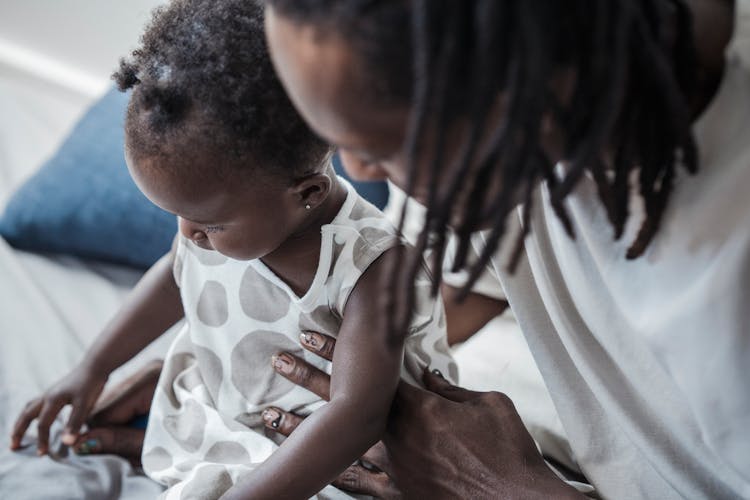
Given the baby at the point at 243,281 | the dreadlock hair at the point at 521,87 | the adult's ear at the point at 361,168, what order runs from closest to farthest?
the dreadlock hair at the point at 521,87
the adult's ear at the point at 361,168
the baby at the point at 243,281

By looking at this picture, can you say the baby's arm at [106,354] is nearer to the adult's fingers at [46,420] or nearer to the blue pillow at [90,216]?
the adult's fingers at [46,420]

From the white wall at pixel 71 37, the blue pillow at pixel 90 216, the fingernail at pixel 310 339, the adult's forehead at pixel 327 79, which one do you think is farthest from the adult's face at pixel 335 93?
the white wall at pixel 71 37

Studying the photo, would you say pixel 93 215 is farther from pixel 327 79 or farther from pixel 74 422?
pixel 327 79

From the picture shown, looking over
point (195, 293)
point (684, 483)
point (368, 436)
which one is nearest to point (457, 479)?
point (368, 436)

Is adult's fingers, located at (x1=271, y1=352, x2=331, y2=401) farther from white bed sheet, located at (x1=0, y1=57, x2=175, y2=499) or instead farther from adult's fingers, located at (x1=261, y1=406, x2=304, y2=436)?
white bed sheet, located at (x1=0, y1=57, x2=175, y2=499)

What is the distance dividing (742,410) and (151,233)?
2.96ft

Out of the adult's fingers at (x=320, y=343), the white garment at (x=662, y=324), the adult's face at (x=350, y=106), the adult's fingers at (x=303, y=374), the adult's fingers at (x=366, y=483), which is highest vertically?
the adult's face at (x=350, y=106)

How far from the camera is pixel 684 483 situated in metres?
0.69

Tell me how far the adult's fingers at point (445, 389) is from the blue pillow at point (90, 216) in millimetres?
544

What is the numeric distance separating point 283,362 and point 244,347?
2.3 inches

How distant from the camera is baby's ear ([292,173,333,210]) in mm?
699

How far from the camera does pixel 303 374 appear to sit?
2.57 feet

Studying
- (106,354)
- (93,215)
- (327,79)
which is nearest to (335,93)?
(327,79)

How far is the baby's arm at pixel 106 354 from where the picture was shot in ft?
3.00
